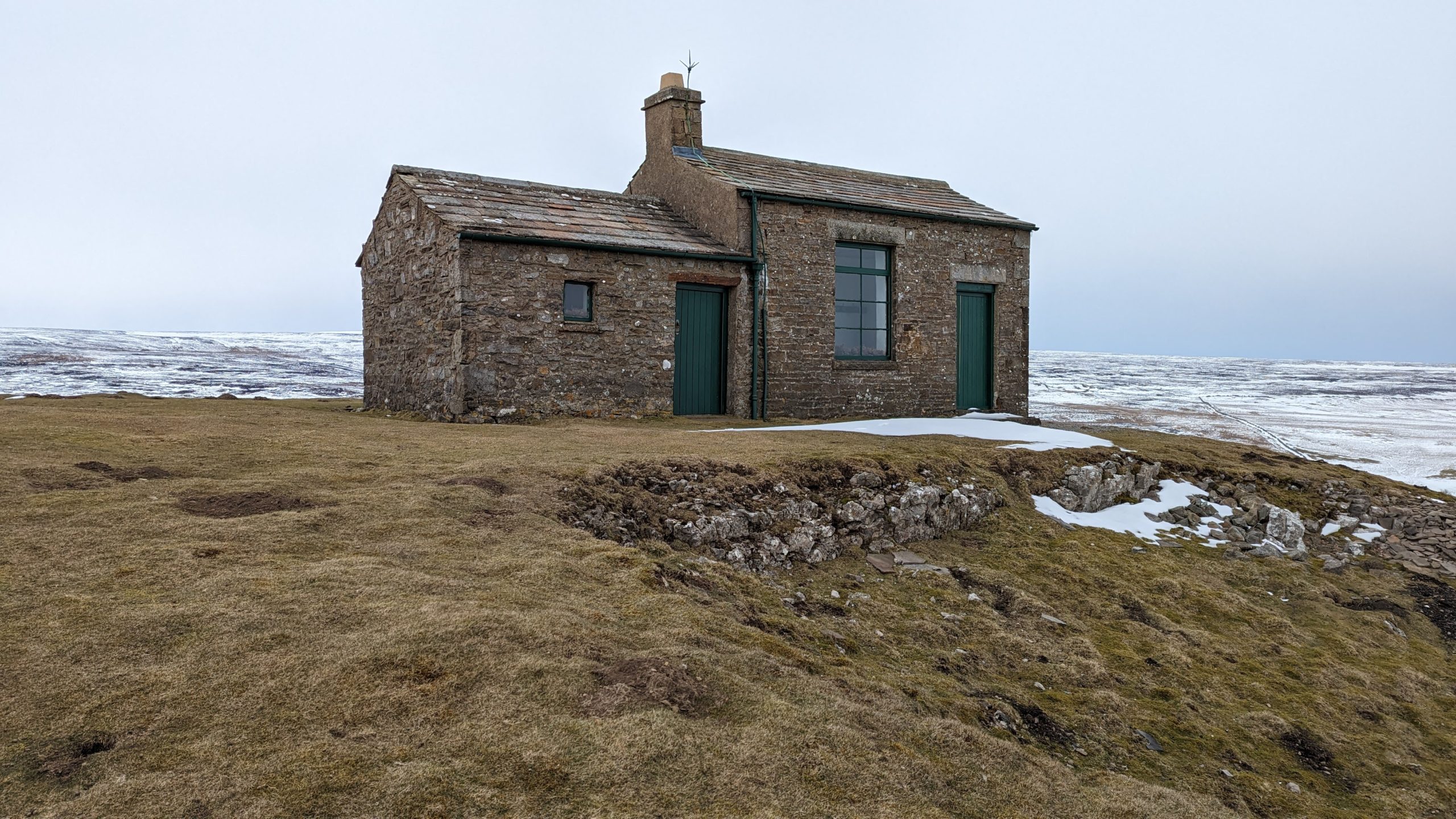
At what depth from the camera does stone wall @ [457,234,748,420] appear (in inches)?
524

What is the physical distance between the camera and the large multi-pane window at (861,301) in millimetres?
16781

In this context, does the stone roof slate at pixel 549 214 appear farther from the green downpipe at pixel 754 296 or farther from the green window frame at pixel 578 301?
the green window frame at pixel 578 301

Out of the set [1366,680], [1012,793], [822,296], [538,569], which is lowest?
[1366,680]

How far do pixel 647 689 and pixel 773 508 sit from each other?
3.99m

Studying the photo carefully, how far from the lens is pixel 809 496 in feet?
26.8

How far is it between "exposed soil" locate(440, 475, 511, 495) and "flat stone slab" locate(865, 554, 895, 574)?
3121 millimetres

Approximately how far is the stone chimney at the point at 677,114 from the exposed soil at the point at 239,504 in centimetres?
1281

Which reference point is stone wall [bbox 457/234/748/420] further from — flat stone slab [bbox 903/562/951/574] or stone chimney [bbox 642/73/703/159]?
flat stone slab [bbox 903/562/951/574]

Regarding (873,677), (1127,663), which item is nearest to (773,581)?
(873,677)

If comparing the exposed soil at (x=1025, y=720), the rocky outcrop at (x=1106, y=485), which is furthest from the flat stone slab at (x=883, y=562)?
the rocky outcrop at (x=1106, y=485)

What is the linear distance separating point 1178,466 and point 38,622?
482 inches

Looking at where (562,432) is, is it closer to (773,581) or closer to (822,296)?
(773,581)

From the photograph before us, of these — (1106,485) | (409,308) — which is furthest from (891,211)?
(409,308)

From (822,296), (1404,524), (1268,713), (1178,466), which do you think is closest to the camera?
(1268,713)
